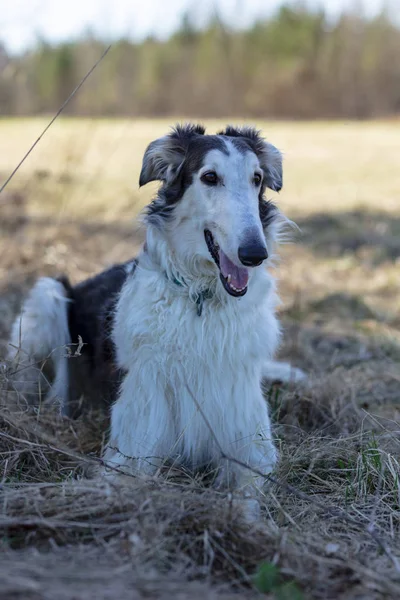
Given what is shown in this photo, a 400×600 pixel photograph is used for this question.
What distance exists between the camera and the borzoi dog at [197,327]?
12.3 feet

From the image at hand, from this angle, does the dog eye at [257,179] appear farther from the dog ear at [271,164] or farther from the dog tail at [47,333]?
the dog tail at [47,333]

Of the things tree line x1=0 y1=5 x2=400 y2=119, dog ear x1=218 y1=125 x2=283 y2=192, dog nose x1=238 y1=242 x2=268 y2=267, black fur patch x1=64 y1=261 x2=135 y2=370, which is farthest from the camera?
tree line x1=0 y1=5 x2=400 y2=119

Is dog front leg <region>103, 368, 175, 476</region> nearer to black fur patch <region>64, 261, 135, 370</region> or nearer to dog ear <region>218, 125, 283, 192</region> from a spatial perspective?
black fur patch <region>64, 261, 135, 370</region>

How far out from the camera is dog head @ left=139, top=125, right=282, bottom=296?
3559 millimetres

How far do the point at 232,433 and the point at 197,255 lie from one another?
93cm

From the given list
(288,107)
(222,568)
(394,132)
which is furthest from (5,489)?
(288,107)

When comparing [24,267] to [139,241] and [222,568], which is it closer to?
[139,241]

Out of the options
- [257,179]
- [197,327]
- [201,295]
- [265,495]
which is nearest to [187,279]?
[201,295]

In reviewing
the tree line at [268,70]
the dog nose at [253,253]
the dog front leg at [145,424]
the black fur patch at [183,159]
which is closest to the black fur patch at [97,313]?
the dog front leg at [145,424]

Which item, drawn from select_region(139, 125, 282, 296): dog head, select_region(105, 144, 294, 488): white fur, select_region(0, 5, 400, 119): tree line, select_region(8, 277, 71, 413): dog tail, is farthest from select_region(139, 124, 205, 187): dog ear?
select_region(0, 5, 400, 119): tree line

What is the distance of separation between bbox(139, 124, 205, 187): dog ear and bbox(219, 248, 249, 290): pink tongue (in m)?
0.65

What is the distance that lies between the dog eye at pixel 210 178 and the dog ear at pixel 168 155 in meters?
0.28

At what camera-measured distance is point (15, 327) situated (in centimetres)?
538

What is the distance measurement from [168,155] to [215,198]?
20.4 inches
